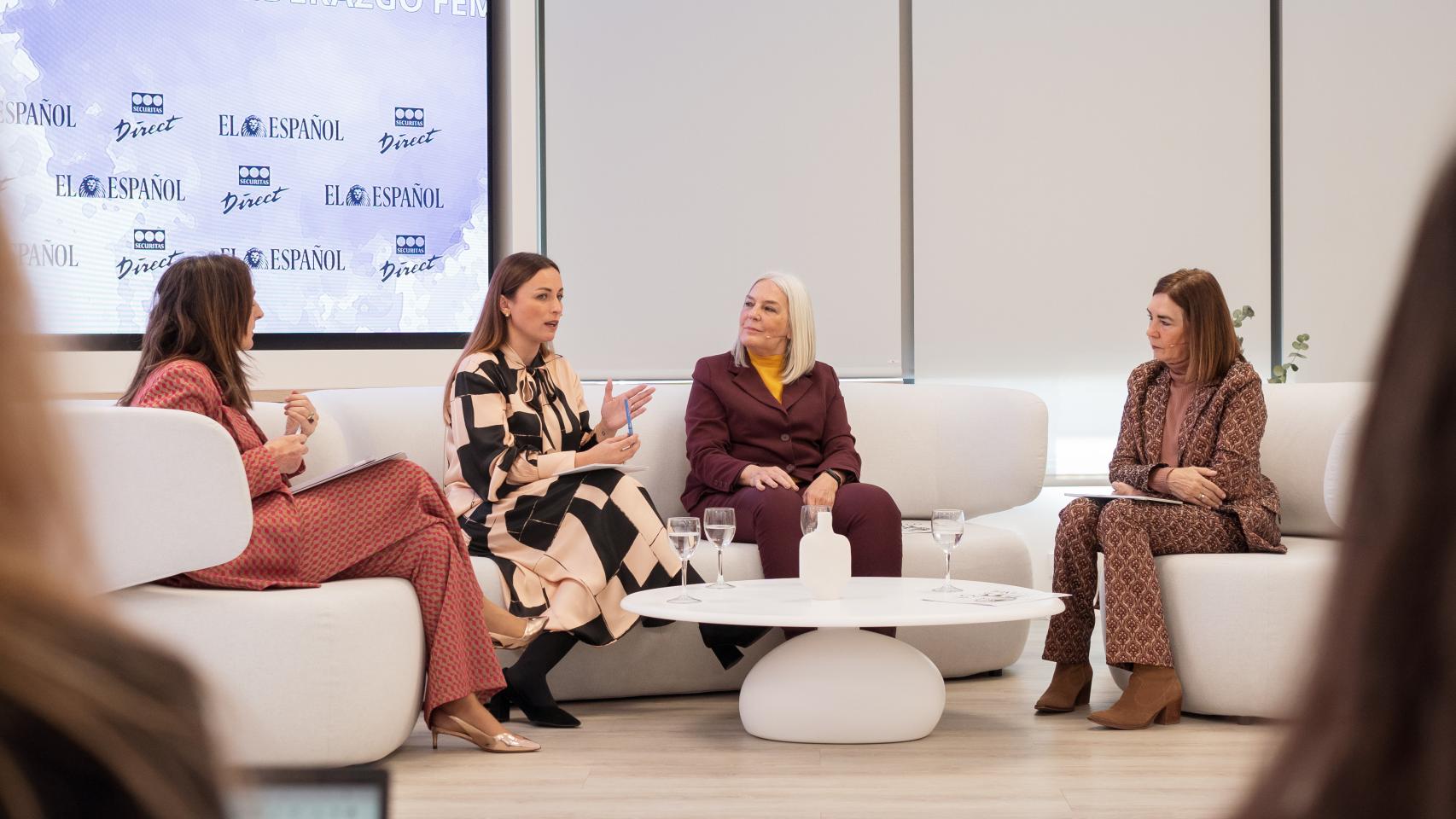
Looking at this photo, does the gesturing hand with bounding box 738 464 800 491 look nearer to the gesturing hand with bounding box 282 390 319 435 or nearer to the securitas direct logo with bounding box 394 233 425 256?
the gesturing hand with bounding box 282 390 319 435

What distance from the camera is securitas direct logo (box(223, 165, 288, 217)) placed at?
16.3 ft

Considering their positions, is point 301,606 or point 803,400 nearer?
point 301,606

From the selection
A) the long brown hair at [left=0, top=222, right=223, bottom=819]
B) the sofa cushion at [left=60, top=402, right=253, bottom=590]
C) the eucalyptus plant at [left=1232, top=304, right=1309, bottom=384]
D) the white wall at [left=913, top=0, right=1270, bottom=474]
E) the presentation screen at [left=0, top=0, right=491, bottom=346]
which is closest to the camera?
the long brown hair at [left=0, top=222, right=223, bottom=819]

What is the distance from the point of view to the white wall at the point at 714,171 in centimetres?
542

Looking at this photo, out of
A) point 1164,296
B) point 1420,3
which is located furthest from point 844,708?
point 1420,3

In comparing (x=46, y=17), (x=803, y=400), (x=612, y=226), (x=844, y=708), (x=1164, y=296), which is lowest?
(x=844, y=708)

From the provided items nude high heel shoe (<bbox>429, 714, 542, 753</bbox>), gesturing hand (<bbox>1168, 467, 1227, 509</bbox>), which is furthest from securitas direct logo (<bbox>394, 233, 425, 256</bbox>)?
gesturing hand (<bbox>1168, 467, 1227, 509</bbox>)

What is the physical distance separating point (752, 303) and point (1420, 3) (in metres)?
3.42

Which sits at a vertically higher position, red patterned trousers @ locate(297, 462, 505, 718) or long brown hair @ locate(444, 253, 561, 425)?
long brown hair @ locate(444, 253, 561, 425)

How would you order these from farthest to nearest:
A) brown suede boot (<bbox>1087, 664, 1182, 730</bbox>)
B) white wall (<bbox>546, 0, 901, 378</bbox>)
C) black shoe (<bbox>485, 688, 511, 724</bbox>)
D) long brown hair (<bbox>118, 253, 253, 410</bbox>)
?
white wall (<bbox>546, 0, 901, 378</bbox>) → black shoe (<bbox>485, 688, 511, 724</bbox>) → brown suede boot (<bbox>1087, 664, 1182, 730</bbox>) → long brown hair (<bbox>118, 253, 253, 410</bbox>)

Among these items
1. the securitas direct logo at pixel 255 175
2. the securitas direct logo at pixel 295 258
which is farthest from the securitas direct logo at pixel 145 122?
the securitas direct logo at pixel 295 258

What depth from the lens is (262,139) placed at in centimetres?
498

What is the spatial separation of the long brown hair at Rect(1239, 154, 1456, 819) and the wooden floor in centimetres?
226

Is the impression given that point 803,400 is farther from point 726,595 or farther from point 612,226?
point 612,226
